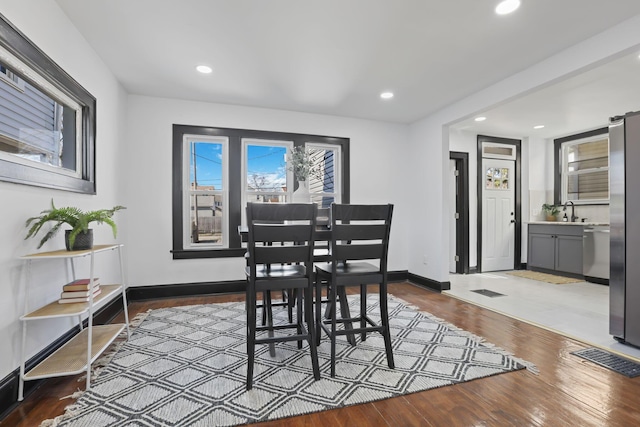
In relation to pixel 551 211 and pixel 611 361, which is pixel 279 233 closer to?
pixel 611 361

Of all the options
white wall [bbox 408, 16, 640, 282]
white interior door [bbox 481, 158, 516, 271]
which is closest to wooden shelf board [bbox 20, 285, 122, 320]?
white wall [bbox 408, 16, 640, 282]

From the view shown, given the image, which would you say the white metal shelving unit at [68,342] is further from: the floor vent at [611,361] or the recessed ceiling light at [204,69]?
the floor vent at [611,361]

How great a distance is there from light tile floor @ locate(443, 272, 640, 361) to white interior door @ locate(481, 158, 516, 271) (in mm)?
519

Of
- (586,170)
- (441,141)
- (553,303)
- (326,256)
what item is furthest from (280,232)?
(586,170)

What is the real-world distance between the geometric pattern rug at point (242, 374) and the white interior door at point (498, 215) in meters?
3.44

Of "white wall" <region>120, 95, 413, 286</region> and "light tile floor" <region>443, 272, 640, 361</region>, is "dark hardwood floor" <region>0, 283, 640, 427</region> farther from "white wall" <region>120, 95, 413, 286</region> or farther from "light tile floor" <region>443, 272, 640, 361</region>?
"white wall" <region>120, 95, 413, 286</region>

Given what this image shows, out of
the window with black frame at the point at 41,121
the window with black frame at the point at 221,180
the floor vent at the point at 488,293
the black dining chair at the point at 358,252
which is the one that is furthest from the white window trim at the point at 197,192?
the floor vent at the point at 488,293

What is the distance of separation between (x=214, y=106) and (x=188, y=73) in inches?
34.7

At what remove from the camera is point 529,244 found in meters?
5.74

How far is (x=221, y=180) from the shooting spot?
4.13m

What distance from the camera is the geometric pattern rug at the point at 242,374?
5.32ft

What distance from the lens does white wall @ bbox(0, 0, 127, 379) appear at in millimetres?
1646

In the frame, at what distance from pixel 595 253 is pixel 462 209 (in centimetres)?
202

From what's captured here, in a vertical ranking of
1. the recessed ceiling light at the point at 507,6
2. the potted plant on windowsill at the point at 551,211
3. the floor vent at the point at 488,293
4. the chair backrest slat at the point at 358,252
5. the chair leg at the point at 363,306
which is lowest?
the floor vent at the point at 488,293
